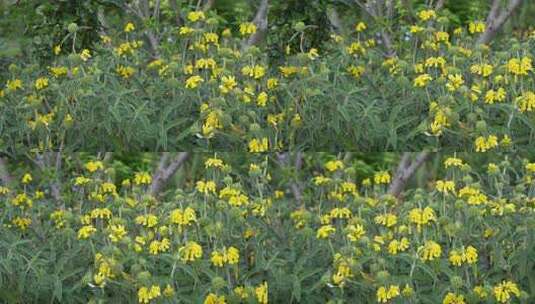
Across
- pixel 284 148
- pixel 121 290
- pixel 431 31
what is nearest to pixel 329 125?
pixel 284 148

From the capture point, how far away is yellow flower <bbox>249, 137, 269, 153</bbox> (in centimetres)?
408

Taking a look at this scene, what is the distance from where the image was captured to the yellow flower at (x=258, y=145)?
408 cm

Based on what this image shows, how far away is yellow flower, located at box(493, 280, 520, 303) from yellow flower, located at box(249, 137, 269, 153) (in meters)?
1.07

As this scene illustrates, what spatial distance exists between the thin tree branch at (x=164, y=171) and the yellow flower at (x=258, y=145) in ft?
2.01

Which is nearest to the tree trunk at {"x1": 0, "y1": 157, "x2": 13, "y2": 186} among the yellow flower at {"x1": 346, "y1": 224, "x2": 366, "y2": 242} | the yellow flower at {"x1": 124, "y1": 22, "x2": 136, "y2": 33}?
the yellow flower at {"x1": 124, "y1": 22, "x2": 136, "y2": 33}

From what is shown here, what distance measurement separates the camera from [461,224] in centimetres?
397

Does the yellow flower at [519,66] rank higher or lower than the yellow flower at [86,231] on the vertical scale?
higher

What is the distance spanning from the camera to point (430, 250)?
383cm

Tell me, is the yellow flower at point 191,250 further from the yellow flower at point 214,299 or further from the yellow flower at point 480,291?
the yellow flower at point 480,291

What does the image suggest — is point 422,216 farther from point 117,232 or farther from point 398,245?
point 117,232

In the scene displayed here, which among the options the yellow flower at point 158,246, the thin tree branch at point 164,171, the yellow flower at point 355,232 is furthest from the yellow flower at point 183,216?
the thin tree branch at point 164,171

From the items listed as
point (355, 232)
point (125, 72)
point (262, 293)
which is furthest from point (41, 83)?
point (355, 232)

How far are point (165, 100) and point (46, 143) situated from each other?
0.55 metres

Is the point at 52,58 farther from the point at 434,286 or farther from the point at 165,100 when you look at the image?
the point at 434,286
